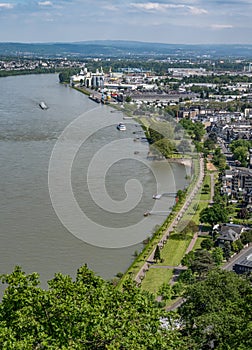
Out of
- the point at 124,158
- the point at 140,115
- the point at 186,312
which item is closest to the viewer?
the point at 186,312

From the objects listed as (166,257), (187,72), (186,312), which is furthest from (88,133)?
(187,72)

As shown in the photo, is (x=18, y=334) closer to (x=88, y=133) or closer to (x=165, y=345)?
(x=165, y=345)

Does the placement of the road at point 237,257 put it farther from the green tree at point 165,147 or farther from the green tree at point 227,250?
the green tree at point 165,147

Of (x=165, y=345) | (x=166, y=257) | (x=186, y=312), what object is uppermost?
(x=165, y=345)

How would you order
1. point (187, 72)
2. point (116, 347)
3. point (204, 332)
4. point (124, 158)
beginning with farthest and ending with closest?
point (187, 72)
point (124, 158)
point (204, 332)
point (116, 347)

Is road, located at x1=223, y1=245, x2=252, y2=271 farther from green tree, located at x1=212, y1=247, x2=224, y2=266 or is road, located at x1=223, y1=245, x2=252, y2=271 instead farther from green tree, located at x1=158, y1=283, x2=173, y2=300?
green tree, located at x1=158, y1=283, x2=173, y2=300

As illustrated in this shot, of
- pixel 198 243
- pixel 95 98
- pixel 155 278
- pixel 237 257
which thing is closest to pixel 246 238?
pixel 237 257

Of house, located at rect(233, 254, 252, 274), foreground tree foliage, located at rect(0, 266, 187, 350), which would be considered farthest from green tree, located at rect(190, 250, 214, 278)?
foreground tree foliage, located at rect(0, 266, 187, 350)
